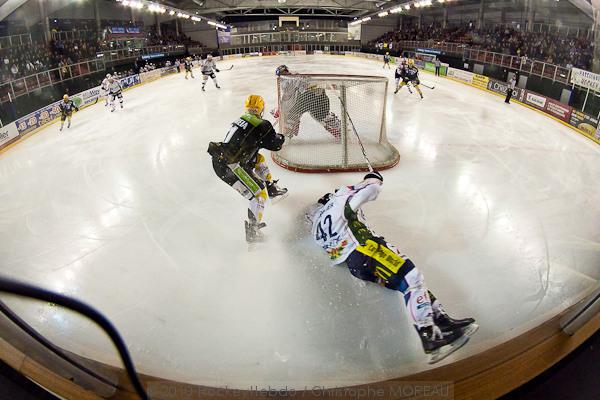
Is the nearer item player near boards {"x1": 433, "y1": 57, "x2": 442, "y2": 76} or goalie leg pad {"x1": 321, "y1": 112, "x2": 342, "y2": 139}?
goalie leg pad {"x1": 321, "y1": 112, "x2": 342, "y2": 139}

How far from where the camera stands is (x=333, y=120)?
21.2ft

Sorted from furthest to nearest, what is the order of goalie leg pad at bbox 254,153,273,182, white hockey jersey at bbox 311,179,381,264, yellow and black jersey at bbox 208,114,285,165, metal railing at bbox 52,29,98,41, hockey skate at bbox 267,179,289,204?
metal railing at bbox 52,29,98,41 < hockey skate at bbox 267,179,289,204 < goalie leg pad at bbox 254,153,273,182 < yellow and black jersey at bbox 208,114,285,165 < white hockey jersey at bbox 311,179,381,264

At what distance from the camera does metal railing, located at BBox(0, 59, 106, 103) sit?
28.5 ft

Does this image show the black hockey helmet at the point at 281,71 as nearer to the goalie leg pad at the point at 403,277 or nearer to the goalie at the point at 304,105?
the goalie at the point at 304,105

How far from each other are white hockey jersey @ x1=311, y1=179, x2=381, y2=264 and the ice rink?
1.42ft

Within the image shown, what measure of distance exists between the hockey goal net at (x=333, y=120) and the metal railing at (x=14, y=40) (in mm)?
11205

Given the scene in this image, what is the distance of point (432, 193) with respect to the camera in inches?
197

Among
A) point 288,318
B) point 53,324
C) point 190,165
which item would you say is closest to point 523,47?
point 190,165

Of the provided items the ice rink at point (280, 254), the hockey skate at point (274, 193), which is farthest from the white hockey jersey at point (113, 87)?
the hockey skate at point (274, 193)

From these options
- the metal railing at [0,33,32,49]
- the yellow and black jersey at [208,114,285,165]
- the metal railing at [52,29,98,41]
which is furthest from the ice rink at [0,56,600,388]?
the metal railing at [52,29,98,41]

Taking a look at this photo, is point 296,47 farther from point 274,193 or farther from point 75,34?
point 274,193

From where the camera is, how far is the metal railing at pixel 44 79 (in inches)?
341

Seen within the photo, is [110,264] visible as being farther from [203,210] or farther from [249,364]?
[249,364]

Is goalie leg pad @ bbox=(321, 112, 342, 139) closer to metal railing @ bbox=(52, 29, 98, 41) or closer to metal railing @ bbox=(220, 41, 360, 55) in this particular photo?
metal railing @ bbox=(52, 29, 98, 41)
